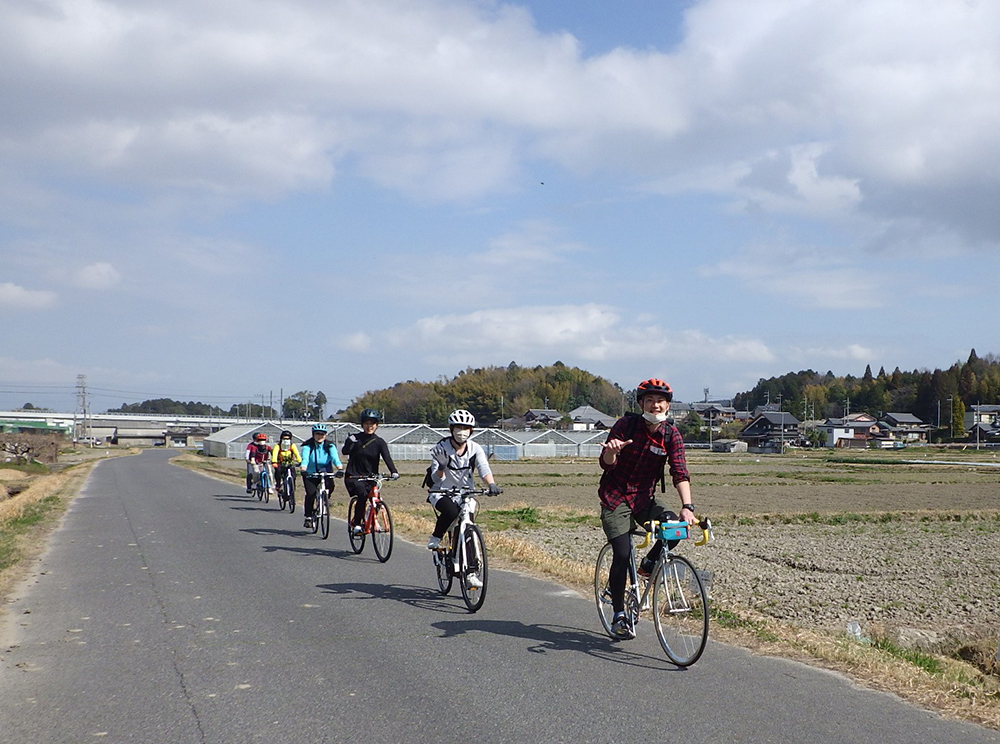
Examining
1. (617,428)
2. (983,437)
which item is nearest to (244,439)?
(617,428)

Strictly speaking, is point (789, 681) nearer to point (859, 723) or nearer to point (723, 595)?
point (859, 723)

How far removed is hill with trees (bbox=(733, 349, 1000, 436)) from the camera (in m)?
141

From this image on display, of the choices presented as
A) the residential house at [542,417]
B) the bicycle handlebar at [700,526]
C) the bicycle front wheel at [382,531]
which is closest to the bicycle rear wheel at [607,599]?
the bicycle handlebar at [700,526]

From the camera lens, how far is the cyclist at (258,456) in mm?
24219

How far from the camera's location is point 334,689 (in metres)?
5.74

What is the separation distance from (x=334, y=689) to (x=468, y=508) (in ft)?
10.4

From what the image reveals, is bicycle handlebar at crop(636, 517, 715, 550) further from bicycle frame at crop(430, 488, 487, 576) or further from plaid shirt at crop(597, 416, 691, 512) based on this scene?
bicycle frame at crop(430, 488, 487, 576)

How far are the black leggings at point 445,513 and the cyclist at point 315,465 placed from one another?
6.27m

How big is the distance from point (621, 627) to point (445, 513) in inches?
106

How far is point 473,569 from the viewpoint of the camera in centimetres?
835

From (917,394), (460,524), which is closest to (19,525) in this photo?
(460,524)

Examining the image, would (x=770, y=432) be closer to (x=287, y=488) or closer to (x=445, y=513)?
(x=287, y=488)

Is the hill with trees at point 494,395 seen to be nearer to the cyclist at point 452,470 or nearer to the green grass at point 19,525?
the green grass at point 19,525

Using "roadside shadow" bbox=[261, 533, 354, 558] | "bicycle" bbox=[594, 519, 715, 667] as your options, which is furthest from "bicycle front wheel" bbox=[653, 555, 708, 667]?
"roadside shadow" bbox=[261, 533, 354, 558]
